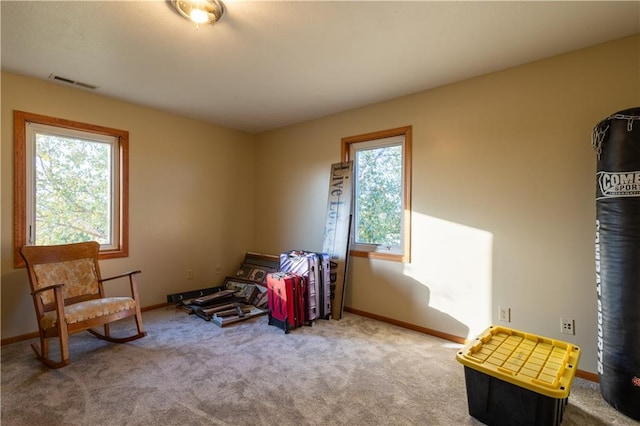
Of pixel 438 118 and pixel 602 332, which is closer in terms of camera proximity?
pixel 602 332

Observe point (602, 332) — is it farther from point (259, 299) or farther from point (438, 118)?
point (259, 299)

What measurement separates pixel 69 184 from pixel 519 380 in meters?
4.20

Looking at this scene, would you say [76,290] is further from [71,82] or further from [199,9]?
[199,9]

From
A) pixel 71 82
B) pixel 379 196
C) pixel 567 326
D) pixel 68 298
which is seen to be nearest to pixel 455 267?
pixel 567 326

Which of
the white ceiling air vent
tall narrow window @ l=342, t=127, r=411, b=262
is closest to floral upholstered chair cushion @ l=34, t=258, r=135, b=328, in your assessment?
the white ceiling air vent

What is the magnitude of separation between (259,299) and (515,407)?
9.69 ft

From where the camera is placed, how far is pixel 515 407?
165cm

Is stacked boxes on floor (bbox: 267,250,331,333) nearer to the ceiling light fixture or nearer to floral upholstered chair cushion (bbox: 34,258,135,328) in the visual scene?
floral upholstered chair cushion (bbox: 34,258,135,328)

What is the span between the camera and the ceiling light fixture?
183cm

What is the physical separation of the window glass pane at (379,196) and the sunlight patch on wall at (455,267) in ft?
Answer: 1.03

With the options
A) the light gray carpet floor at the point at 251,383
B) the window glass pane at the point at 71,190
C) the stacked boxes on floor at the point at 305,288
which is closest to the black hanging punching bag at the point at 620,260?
the light gray carpet floor at the point at 251,383

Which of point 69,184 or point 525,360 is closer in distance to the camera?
point 525,360

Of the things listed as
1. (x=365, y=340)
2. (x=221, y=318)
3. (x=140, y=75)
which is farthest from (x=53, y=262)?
(x=365, y=340)

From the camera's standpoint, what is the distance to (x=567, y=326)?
91.6 inches
